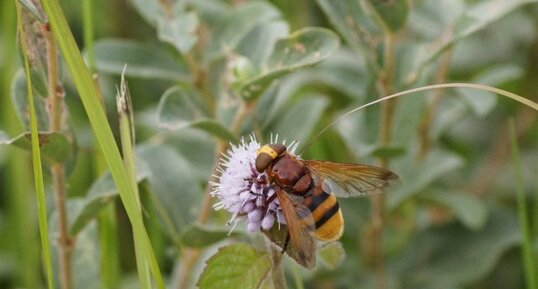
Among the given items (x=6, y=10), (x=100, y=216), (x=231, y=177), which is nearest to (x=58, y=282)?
(x=100, y=216)

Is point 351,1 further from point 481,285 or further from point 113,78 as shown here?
point 113,78

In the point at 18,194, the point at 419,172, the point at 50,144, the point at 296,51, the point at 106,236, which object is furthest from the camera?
the point at 18,194

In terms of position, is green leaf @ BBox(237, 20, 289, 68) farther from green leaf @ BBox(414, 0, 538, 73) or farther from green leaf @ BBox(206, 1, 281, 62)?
green leaf @ BBox(414, 0, 538, 73)

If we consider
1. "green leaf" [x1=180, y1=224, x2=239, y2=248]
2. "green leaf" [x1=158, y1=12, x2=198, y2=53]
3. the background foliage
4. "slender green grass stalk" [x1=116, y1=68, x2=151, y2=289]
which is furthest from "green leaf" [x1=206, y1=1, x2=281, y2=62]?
"slender green grass stalk" [x1=116, y1=68, x2=151, y2=289]

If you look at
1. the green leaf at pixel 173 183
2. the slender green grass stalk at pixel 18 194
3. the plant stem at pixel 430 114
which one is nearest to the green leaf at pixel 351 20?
the plant stem at pixel 430 114

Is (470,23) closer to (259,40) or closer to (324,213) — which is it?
(259,40)

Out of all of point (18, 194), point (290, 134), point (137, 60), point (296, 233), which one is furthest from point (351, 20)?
point (18, 194)
